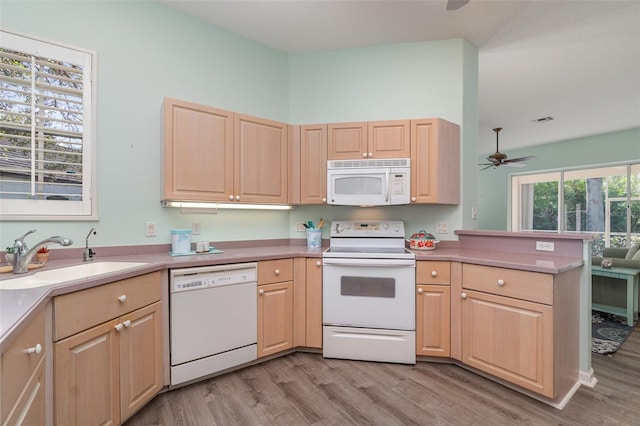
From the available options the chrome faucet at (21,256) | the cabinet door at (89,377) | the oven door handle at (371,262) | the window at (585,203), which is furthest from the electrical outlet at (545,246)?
the window at (585,203)

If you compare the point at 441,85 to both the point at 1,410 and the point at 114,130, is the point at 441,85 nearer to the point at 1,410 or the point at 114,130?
the point at 114,130

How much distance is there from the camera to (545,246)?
2.28 meters

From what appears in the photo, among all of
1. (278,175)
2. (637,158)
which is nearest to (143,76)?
(278,175)

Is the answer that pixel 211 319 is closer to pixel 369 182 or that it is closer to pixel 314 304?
pixel 314 304

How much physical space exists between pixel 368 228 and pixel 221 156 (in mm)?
1473

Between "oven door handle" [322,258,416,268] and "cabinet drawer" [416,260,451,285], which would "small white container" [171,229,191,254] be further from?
"cabinet drawer" [416,260,451,285]

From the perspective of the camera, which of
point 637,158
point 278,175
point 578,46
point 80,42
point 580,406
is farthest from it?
point 637,158

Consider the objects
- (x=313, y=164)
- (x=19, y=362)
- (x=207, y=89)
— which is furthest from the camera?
(x=313, y=164)

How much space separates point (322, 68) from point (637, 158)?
600 centimetres

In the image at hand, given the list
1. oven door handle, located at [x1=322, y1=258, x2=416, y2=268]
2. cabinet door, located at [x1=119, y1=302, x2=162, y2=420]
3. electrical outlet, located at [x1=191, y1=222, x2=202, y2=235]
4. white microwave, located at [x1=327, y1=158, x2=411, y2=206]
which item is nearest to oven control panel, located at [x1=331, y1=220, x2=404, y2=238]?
white microwave, located at [x1=327, y1=158, x2=411, y2=206]

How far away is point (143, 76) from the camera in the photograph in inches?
93.2

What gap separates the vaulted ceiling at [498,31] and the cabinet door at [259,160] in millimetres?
909

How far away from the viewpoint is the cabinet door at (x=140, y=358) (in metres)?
1.62

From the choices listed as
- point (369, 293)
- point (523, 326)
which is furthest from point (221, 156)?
point (523, 326)
